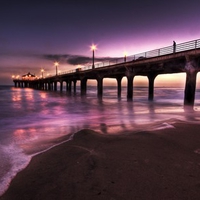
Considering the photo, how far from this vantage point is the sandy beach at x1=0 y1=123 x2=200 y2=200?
9.49 feet

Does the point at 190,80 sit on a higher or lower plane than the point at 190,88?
higher

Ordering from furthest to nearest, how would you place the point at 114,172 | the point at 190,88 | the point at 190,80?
Result: 1. the point at 190,88
2. the point at 190,80
3. the point at 114,172

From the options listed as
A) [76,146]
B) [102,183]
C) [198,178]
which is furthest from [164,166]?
[76,146]

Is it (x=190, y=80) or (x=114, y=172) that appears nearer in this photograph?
(x=114, y=172)

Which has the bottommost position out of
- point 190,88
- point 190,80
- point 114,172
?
point 114,172

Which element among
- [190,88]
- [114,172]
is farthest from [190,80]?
[114,172]

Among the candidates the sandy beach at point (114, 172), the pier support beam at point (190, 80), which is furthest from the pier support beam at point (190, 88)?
the sandy beach at point (114, 172)

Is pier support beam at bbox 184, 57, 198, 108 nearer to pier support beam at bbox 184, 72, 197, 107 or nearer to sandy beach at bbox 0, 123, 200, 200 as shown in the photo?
pier support beam at bbox 184, 72, 197, 107

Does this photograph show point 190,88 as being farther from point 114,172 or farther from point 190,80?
point 114,172

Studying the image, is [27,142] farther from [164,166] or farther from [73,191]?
[164,166]

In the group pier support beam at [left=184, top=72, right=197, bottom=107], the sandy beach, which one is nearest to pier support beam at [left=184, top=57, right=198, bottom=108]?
pier support beam at [left=184, top=72, right=197, bottom=107]

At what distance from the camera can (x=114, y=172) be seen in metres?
3.52

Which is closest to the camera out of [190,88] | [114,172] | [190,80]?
[114,172]

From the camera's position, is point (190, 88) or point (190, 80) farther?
point (190, 88)
